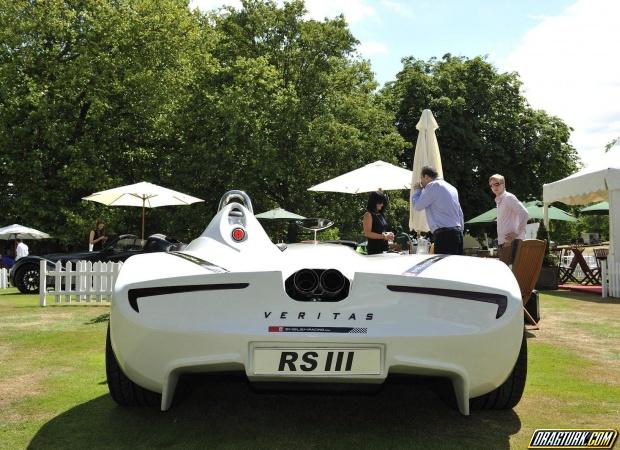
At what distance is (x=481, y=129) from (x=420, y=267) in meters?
32.1

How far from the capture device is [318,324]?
111 inches

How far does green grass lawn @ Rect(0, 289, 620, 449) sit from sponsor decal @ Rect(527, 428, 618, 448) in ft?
0.23

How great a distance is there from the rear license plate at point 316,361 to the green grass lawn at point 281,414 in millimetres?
276

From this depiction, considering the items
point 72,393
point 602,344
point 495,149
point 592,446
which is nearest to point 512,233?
point 602,344

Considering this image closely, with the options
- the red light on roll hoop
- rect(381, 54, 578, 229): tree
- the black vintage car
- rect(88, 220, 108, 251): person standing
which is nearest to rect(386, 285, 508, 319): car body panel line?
the red light on roll hoop

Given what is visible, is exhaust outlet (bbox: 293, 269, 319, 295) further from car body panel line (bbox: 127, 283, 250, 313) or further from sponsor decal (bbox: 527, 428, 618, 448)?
sponsor decal (bbox: 527, 428, 618, 448)

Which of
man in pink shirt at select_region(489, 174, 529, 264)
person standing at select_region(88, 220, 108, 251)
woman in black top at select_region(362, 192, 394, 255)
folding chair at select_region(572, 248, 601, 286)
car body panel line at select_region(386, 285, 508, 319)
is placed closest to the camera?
car body panel line at select_region(386, 285, 508, 319)

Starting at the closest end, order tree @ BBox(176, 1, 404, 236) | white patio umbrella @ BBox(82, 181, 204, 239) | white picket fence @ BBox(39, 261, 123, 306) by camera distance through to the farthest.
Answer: white picket fence @ BBox(39, 261, 123, 306) < white patio umbrella @ BBox(82, 181, 204, 239) < tree @ BBox(176, 1, 404, 236)

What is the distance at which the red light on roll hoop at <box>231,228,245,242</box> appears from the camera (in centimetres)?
371

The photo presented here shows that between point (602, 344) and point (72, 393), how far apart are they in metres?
4.98

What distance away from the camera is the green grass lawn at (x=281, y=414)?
3.12 meters

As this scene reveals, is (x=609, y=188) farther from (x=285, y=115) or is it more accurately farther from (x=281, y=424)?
(x=285, y=115)

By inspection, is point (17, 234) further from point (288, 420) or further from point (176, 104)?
point (288, 420)

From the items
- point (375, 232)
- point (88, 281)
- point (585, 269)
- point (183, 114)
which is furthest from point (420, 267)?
point (183, 114)
